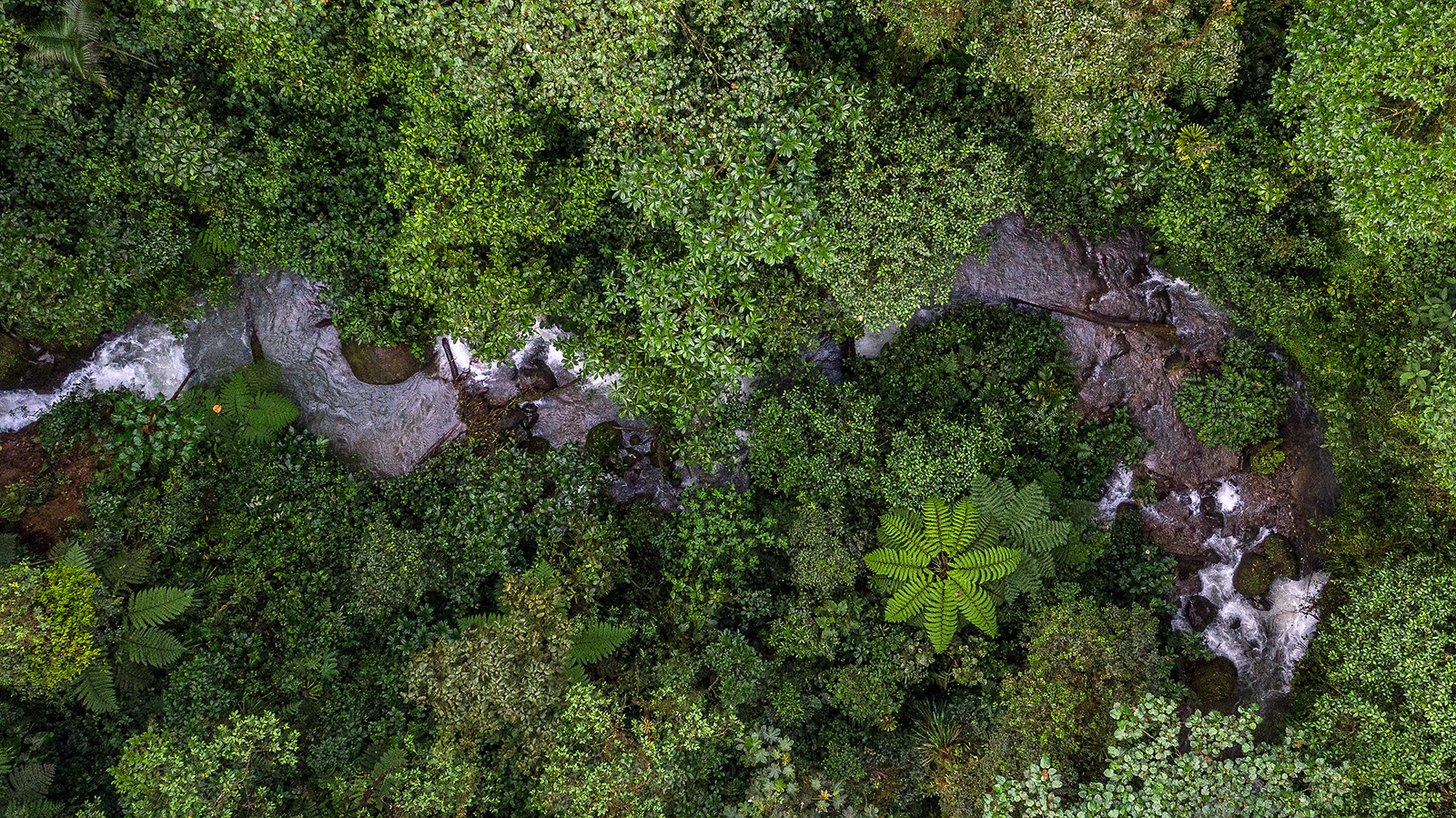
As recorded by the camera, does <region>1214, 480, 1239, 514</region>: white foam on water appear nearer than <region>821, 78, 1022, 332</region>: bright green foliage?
No

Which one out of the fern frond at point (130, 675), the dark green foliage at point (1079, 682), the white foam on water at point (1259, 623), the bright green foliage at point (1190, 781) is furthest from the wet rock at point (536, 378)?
the white foam on water at point (1259, 623)

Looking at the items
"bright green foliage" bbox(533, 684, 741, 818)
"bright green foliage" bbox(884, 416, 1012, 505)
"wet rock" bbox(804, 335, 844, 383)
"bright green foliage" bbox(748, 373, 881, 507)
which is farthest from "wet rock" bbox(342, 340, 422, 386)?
"bright green foliage" bbox(884, 416, 1012, 505)

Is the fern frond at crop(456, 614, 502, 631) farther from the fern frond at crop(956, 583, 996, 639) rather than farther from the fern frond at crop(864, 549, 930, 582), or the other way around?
the fern frond at crop(956, 583, 996, 639)

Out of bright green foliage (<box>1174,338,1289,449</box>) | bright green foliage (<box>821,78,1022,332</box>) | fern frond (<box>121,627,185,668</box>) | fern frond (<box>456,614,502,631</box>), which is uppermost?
bright green foliage (<box>821,78,1022,332</box>)

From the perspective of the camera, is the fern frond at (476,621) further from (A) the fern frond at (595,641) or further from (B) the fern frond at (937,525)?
(B) the fern frond at (937,525)

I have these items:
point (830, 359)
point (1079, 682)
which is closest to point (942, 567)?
point (1079, 682)

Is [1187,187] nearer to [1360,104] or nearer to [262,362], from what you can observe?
[1360,104]
